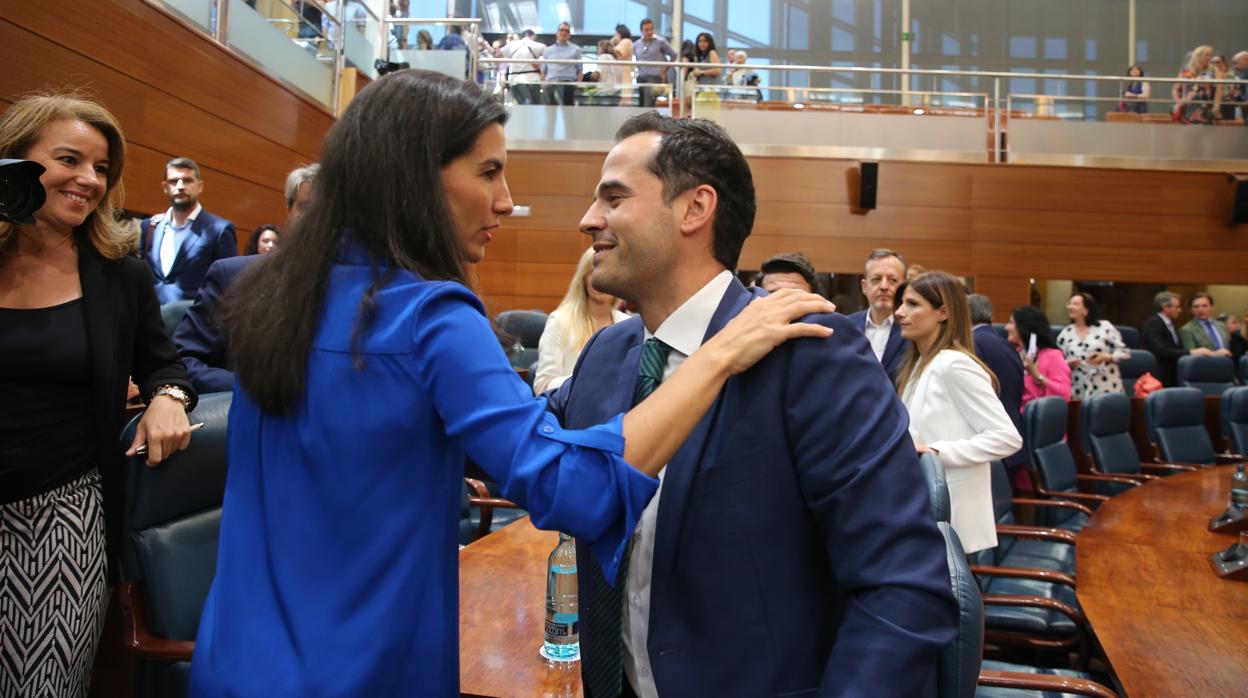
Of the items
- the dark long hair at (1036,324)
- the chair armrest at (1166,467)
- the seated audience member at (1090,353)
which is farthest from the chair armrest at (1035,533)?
the seated audience member at (1090,353)

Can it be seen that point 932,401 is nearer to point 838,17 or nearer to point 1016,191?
point 1016,191

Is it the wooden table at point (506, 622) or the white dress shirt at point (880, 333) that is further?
the white dress shirt at point (880, 333)

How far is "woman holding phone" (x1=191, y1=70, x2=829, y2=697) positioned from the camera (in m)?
0.96

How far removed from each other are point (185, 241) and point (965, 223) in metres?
8.28

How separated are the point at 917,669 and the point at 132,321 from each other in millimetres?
1604

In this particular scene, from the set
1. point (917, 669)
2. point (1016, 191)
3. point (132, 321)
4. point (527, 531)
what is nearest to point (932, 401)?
point (527, 531)

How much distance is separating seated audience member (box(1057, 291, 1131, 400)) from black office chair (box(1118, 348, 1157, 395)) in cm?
168

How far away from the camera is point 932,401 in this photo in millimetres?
2992

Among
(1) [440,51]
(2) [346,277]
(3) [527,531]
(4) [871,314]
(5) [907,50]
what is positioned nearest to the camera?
(2) [346,277]

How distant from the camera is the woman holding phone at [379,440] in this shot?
0.96m

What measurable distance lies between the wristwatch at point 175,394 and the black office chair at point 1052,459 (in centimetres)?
361

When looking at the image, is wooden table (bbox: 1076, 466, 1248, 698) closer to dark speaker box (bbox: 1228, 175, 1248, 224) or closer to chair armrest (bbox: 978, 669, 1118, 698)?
chair armrest (bbox: 978, 669, 1118, 698)

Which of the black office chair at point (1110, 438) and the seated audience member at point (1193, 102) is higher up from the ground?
the seated audience member at point (1193, 102)

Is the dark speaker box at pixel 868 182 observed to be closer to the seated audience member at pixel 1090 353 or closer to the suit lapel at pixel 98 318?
the seated audience member at pixel 1090 353
